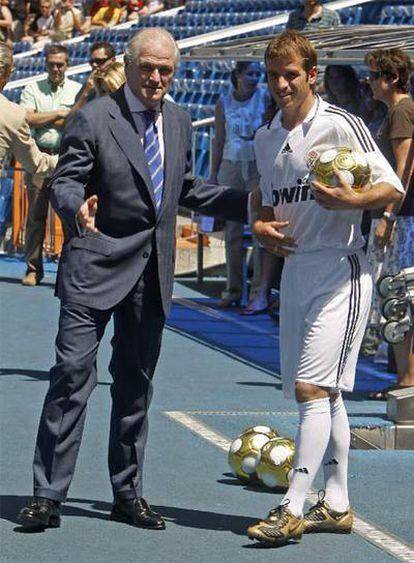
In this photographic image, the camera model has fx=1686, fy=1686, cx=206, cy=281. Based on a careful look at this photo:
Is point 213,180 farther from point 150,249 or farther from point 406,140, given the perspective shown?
point 150,249

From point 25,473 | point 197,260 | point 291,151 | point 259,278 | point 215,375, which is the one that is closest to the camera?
point 291,151

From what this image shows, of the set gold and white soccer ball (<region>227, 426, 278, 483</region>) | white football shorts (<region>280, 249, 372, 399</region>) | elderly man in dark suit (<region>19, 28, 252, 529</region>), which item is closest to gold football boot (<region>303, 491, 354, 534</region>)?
white football shorts (<region>280, 249, 372, 399</region>)

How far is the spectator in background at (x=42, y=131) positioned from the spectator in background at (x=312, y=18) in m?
2.29

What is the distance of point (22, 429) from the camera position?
900 centimetres

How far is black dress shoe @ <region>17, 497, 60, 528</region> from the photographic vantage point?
660cm

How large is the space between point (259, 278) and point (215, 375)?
3.21 m

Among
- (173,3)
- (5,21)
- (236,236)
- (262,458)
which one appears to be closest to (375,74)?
(262,458)

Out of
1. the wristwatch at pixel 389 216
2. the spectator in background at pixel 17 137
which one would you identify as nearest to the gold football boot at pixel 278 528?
the spectator in background at pixel 17 137

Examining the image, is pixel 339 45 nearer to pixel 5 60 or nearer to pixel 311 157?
pixel 5 60

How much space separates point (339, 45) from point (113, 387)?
6530 mm

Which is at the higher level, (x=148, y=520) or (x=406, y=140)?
(x=406, y=140)

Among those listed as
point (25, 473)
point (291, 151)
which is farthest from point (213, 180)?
point (291, 151)

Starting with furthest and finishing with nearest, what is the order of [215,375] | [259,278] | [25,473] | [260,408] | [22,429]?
[259,278] < [215,375] < [260,408] < [22,429] < [25,473]

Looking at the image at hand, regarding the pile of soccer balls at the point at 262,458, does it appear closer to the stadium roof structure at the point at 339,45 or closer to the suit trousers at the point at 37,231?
the stadium roof structure at the point at 339,45
